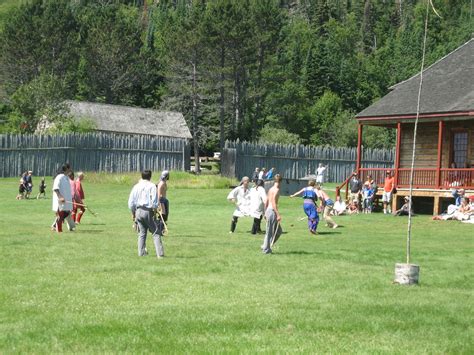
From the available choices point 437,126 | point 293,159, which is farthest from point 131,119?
point 437,126

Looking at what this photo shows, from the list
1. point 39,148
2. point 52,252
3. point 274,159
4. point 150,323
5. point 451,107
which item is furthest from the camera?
point 274,159

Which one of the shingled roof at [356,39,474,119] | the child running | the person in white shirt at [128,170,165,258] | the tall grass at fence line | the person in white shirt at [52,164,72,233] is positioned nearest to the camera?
the person in white shirt at [128,170,165,258]

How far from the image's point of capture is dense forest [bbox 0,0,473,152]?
3027 inches

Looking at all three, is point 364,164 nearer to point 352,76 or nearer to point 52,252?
point 52,252

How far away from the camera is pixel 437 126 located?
1318 inches

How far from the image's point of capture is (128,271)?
13.1 meters

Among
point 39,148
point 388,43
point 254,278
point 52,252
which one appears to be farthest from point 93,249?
point 388,43

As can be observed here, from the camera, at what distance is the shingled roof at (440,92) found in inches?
1233

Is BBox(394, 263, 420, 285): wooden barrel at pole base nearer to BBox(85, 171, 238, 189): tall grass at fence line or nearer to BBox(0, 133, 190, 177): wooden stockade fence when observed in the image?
BBox(85, 171, 238, 189): tall grass at fence line

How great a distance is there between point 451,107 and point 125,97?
69630 mm

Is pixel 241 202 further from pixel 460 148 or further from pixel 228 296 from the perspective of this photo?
pixel 460 148

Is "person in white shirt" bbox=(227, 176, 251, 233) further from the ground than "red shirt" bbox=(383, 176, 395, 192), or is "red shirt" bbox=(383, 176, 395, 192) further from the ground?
"red shirt" bbox=(383, 176, 395, 192)

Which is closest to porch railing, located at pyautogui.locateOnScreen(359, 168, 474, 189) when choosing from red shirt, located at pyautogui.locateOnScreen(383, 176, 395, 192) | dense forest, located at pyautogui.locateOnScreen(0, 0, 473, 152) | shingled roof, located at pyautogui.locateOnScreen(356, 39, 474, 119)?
red shirt, located at pyautogui.locateOnScreen(383, 176, 395, 192)

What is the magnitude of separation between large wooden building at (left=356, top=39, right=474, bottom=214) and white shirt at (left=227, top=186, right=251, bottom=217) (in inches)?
386
